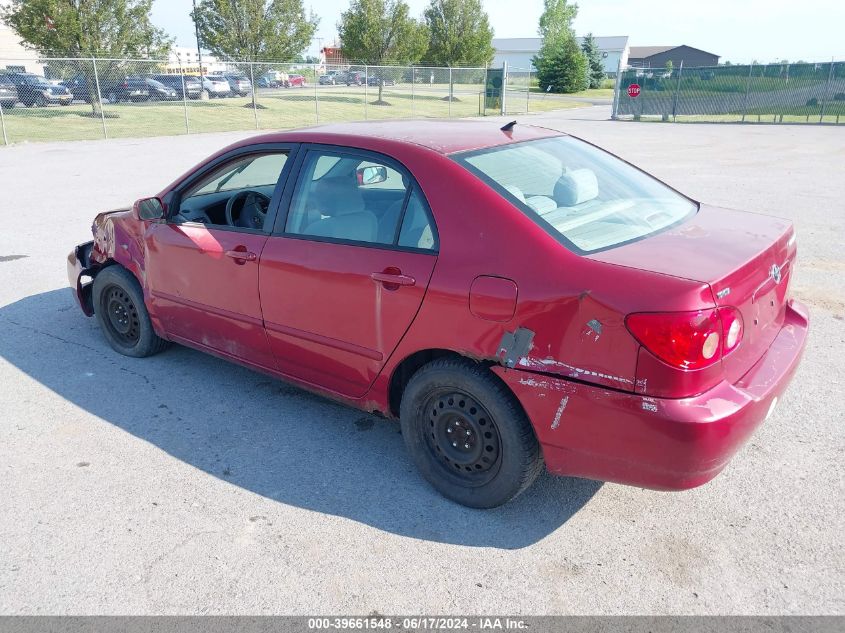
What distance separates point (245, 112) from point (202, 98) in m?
6.59

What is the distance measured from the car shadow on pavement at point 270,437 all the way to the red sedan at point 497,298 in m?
0.19

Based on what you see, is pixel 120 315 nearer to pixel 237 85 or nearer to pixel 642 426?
pixel 642 426

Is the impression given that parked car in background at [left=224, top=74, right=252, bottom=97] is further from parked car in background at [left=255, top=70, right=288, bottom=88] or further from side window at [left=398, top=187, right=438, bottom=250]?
side window at [left=398, top=187, right=438, bottom=250]

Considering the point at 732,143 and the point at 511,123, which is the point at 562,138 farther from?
the point at 732,143

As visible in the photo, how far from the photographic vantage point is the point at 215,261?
396 cm

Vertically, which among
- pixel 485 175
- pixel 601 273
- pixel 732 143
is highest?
pixel 485 175

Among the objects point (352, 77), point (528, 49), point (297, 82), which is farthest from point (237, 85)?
point (528, 49)

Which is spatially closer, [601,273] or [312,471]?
[601,273]

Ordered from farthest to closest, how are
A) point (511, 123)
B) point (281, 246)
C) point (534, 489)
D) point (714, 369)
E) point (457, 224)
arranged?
point (511, 123)
point (281, 246)
point (534, 489)
point (457, 224)
point (714, 369)

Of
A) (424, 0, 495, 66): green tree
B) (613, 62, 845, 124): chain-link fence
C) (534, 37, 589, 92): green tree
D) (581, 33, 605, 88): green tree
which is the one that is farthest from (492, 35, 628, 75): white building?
(613, 62, 845, 124): chain-link fence

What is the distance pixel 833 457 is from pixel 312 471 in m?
2.62

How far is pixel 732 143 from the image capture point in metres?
19.6

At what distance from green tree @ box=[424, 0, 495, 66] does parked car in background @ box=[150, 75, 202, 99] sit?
16076 millimetres

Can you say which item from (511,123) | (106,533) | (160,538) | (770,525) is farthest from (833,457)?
(106,533)
